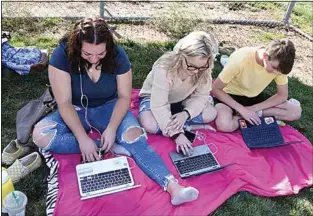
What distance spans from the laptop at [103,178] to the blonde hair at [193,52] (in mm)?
807

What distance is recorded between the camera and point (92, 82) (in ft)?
9.57

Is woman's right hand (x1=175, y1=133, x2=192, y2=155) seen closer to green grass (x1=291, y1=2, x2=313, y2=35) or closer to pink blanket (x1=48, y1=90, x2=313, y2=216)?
pink blanket (x1=48, y1=90, x2=313, y2=216)

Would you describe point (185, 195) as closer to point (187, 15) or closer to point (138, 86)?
point (138, 86)

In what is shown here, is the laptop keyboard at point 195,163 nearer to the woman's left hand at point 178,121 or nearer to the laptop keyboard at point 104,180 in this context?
the woman's left hand at point 178,121

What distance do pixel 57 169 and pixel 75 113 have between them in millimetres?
429

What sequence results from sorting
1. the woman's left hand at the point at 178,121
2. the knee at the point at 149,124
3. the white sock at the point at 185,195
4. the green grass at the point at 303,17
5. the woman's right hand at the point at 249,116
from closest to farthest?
the white sock at the point at 185,195 < the woman's left hand at the point at 178,121 < the knee at the point at 149,124 < the woman's right hand at the point at 249,116 < the green grass at the point at 303,17

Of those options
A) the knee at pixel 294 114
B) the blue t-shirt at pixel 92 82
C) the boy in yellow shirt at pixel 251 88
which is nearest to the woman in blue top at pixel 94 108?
the blue t-shirt at pixel 92 82

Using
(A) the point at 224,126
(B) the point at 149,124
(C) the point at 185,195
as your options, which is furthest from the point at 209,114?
(C) the point at 185,195

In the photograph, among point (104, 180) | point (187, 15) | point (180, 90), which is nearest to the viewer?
point (104, 180)

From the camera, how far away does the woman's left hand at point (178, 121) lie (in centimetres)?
314

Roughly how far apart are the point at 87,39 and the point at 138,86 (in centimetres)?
152

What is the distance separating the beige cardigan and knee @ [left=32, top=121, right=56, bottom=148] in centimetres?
82

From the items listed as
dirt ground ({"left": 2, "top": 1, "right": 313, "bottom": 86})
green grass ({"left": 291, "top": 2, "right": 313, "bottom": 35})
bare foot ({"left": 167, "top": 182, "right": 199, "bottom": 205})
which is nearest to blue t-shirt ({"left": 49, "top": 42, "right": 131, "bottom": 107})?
bare foot ({"left": 167, "top": 182, "right": 199, "bottom": 205})

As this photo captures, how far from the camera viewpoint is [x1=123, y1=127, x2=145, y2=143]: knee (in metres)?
2.99
